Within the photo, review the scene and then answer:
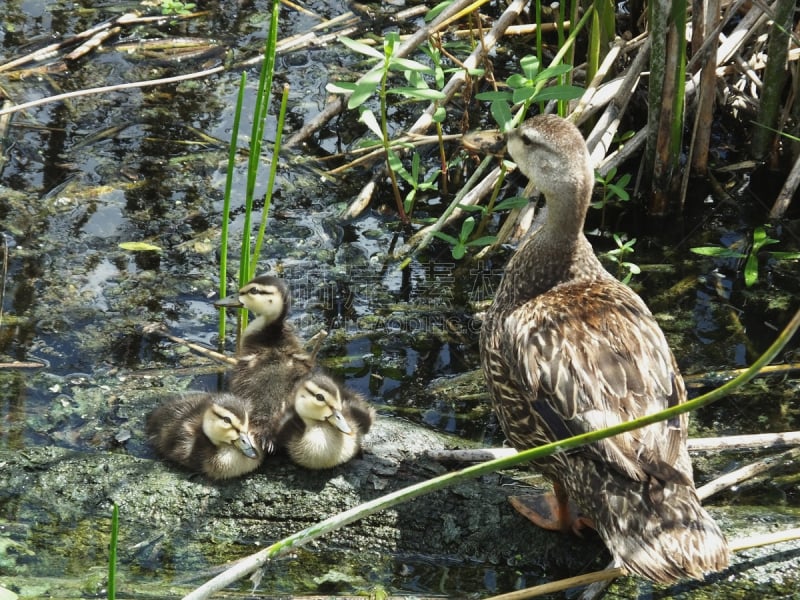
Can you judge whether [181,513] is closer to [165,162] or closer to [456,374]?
[456,374]

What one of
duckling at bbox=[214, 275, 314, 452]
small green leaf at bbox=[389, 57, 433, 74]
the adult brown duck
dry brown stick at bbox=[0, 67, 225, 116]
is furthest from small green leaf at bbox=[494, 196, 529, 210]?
dry brown stick at bbox=[0, 67, 225, 116]

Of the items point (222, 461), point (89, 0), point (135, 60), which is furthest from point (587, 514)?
point (89, 0)

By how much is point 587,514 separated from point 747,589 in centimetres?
52

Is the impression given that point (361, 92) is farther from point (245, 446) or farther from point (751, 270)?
point (751, 270)

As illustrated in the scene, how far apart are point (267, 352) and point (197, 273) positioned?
0.93 m

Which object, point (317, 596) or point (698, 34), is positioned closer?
point (317, 596)

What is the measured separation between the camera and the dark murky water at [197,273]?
4.36 m

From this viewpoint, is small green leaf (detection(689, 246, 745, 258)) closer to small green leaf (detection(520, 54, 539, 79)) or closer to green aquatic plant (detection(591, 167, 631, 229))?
green aquatic plant (detection(591, 167, 631, 229))

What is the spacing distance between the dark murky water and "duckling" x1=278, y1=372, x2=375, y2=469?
2.15 ft

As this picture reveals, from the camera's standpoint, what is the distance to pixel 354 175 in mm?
5707

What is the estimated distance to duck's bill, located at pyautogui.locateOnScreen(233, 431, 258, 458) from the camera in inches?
140

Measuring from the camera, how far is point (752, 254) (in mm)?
4941

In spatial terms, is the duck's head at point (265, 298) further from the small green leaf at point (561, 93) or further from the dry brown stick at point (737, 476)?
the dry brown stick at point (737, 476)

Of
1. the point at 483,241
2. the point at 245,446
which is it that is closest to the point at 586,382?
the point at 245,446
